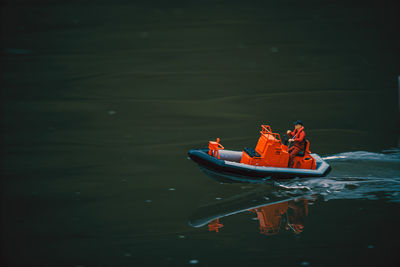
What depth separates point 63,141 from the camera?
1148 cm

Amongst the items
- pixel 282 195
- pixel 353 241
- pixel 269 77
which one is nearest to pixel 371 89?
pixel 269 77

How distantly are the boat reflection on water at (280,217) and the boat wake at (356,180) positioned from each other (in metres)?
0.42

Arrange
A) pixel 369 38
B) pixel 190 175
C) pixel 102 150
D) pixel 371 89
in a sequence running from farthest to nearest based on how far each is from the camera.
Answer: pixel 369 38
pixel 371 89
pixel 102 150
pixel 190 175

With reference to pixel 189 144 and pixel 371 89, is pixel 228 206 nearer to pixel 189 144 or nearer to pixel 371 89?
pixel 189 144

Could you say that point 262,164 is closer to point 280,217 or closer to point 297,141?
point 297,141

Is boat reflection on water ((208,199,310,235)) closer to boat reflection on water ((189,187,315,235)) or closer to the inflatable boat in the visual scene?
boat reflection on water ((189,187,315,235))

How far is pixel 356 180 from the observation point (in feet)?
30.3

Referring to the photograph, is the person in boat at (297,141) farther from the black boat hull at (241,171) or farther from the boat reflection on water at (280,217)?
the boat reflection on water at (280,217)

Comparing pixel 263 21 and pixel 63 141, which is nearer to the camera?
pixel 63 141

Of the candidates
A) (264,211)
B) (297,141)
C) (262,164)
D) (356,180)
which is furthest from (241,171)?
(356,180)

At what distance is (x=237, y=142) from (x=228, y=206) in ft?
9.98

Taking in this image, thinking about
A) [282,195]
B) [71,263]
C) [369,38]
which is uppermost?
[369,38]

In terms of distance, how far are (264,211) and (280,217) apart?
0.28 metres

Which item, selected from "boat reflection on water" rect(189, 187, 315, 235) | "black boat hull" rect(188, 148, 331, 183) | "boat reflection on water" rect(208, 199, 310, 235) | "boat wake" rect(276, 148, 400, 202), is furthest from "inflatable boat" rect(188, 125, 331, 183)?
"boat reflection on water" rect(208, 199, 310, 235)
